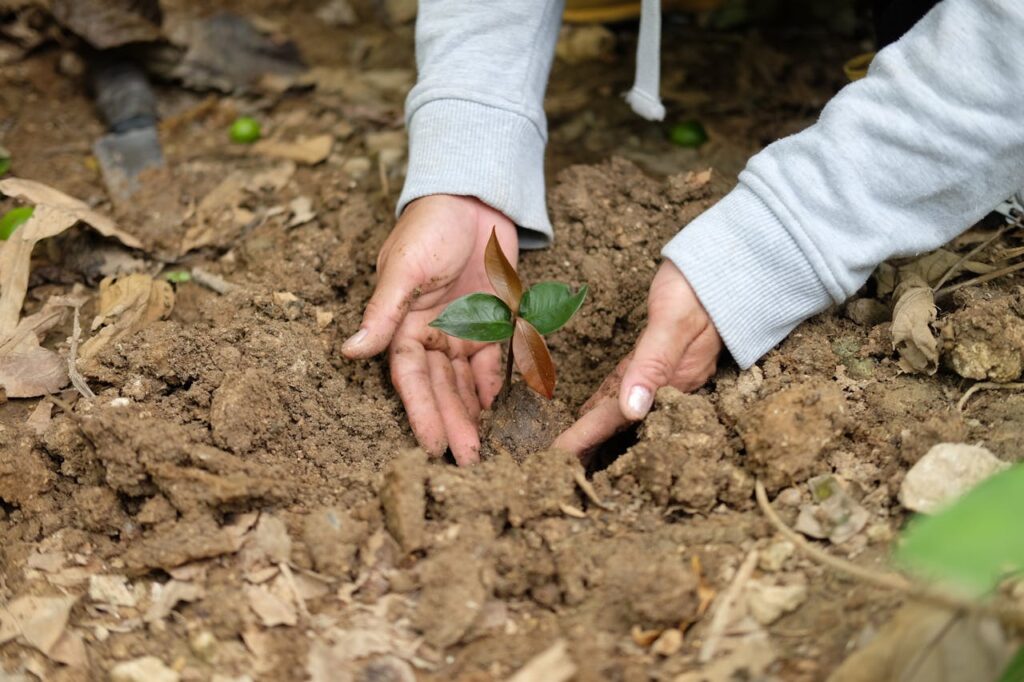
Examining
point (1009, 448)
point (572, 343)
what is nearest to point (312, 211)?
point (572, 343)

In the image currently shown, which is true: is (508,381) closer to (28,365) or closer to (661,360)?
(661,360)

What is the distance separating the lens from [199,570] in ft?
4.85

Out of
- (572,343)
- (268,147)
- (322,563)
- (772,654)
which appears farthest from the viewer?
(268,147)

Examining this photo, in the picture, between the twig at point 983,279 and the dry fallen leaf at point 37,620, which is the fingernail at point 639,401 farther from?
the dry fallen leaf at point 37,620

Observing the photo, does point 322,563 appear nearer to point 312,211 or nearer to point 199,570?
point 199,570

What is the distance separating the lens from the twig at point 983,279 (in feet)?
6.00

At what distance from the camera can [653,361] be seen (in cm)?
167

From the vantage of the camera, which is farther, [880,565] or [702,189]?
[702,189]

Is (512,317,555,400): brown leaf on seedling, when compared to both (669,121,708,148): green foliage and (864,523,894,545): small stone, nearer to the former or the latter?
(864,523,894,545): small stone

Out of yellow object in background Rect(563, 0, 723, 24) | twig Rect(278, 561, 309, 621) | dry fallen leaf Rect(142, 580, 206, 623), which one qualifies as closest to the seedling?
twig Rect(278, 561, 309, 621)

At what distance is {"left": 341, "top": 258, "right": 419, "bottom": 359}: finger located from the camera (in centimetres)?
176

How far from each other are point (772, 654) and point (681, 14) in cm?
245

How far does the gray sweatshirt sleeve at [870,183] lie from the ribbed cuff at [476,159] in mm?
462

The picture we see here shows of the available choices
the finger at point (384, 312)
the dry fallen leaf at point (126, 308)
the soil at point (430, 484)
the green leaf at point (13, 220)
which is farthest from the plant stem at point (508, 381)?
the green leaf at point (13, 220)
